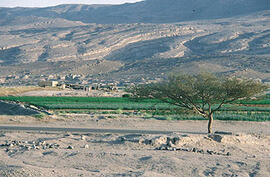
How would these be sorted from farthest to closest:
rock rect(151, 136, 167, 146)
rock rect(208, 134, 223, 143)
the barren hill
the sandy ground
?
the barren hill
rock rect(208, 134, 223, 143)
rock rect(151, 136, 167, 146)
the sandy ground

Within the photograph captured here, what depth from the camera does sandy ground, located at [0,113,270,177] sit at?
15.3m

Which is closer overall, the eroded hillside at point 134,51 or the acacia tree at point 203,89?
the acacia tree at point 203,89

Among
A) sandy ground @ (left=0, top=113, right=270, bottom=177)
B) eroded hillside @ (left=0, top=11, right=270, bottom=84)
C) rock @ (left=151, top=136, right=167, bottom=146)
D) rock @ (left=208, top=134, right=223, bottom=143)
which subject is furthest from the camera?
eroded hillside @ (left=0, top=11, right=270, bottom=84)

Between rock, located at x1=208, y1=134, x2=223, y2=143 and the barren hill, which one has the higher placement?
the barren hill

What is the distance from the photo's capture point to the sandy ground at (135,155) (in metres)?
15.3

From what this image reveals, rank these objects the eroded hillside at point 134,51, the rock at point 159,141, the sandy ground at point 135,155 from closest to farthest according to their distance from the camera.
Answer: the sandy ground at point 135,155
the rock at point 159,141
the eroded hillside at point 134,51

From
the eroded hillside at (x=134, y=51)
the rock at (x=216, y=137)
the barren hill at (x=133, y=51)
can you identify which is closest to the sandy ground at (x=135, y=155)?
the rock at (x=216, y=137)

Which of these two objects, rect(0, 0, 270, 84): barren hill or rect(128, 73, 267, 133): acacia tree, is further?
rect(0, 0, 270, 84): barren hill

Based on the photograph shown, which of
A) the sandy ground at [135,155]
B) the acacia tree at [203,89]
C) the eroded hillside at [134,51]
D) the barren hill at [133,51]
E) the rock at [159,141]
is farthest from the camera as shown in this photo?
the eroded hillside at [134,51]

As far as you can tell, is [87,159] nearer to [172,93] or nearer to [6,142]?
[6,142]

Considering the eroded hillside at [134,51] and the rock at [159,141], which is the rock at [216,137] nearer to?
the rock at [159,141]

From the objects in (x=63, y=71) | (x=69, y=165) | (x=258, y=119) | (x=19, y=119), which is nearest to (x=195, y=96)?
(x=69, y=165)

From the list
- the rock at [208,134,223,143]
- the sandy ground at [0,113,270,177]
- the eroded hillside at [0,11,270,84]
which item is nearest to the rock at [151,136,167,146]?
the sandy ground at [0,113,270,177]

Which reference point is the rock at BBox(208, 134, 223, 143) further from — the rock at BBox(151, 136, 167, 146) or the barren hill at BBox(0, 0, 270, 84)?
the barren hill at BBox(0, 0, 270, 84)
